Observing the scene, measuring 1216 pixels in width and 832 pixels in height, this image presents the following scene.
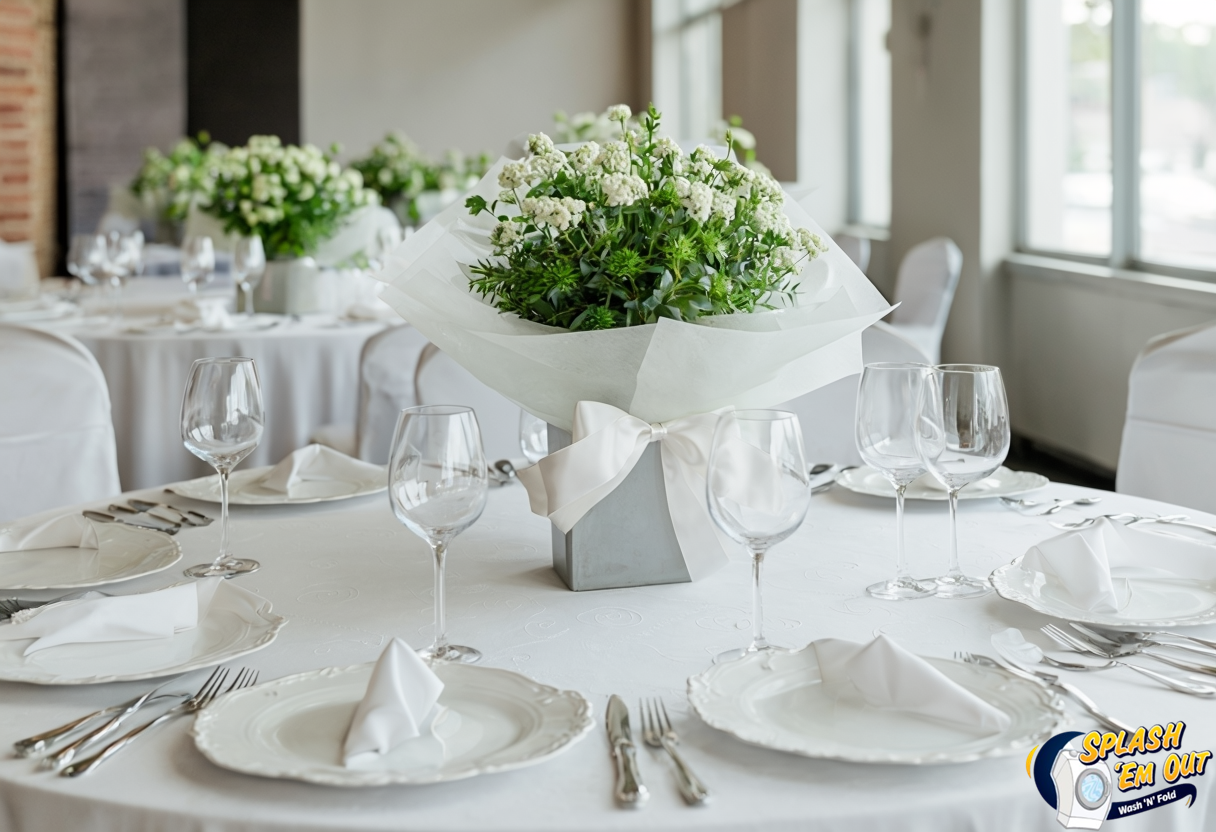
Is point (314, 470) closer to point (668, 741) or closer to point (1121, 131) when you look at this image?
point (668, 741)

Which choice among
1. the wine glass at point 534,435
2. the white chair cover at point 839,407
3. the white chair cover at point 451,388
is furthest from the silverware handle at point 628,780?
the white chair cover at point 451,388

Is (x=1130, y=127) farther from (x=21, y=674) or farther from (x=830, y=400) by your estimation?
(x=21, y=674)

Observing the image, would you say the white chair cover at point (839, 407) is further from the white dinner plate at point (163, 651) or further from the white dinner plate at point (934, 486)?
the white dinner plate at point (163, 651)

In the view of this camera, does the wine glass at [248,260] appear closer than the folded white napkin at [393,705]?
No

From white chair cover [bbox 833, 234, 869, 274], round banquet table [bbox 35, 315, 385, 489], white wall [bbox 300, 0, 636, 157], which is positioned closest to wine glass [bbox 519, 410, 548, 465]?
round banquet table [bbox 35, 315, 385, 489]

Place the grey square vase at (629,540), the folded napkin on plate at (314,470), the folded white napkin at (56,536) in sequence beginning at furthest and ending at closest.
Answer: the folded napkin on plate at (314,470) < the folded white napkin at (56,536) < the grey square vase at (629,540)

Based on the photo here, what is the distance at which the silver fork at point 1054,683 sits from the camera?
84 cm

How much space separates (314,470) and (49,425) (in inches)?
23.3

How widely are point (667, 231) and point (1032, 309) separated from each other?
441cm

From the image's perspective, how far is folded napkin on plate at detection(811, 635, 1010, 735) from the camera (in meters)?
0.83

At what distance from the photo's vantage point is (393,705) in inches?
32.2

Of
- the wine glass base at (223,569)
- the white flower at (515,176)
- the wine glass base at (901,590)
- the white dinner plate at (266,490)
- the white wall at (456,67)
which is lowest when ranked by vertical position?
the wine glass base at (901,590)

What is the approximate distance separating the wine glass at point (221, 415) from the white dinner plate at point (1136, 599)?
784 millimetres

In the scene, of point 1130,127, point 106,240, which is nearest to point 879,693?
point 106,240
